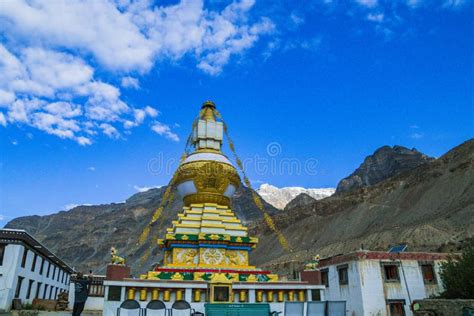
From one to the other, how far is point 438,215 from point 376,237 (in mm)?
9670

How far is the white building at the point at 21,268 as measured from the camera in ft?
82.3

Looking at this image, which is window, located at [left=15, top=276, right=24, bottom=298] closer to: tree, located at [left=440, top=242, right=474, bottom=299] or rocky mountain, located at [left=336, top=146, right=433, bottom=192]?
tree, located at [left=440, top=242, right=474, bottom=299]

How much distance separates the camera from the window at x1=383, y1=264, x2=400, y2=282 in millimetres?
24686

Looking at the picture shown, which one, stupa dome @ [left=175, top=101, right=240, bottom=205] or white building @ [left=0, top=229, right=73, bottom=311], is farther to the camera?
stupa dome @ [left=175, top=101, right=240, bottom=205]

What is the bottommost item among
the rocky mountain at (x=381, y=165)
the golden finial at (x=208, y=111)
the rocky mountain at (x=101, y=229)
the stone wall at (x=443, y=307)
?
the stone wall at (x=443, y=307)

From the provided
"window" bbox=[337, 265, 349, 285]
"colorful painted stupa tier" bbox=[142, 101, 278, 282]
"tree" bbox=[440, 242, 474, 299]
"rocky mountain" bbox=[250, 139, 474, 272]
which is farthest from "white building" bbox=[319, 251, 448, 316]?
"rocky mountain" bbox=[250, 139, 474, 272]

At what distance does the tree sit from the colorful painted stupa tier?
400 inches

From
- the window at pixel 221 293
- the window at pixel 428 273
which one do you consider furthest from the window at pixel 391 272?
the window at pixel 221 293

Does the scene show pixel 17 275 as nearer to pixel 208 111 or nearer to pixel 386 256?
pixel 208 111

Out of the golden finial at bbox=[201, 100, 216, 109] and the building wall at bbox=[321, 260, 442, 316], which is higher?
the golden finial at bbox=[201, 100, 216, 109]

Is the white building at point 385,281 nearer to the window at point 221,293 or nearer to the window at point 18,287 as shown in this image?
the window at point 221,293

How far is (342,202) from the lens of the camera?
88688mm

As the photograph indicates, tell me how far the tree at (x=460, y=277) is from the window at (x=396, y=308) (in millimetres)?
2365

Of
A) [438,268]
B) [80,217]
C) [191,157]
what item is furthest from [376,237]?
[80,217]
